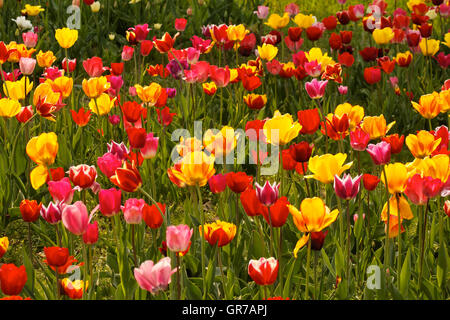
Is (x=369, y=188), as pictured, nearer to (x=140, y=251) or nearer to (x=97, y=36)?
(x=140, y=251)

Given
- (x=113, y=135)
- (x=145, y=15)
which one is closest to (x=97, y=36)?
(x=145, y=15)

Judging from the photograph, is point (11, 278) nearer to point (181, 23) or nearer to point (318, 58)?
point (318, 58)

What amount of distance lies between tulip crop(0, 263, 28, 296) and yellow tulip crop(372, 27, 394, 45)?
9.87 ft

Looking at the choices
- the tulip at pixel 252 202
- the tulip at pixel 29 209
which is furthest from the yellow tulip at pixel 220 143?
the tulip at pixel 29 209

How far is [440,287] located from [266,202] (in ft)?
2.07

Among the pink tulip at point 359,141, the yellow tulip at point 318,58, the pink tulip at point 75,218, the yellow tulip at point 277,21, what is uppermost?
the yellow tulip at point 277,21

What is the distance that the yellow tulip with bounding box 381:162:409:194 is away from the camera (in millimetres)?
1747

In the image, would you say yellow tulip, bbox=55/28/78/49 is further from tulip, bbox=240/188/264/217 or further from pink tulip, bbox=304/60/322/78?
Answer: tulip, bbox=240/188/264/217

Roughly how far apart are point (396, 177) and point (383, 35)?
2.44m

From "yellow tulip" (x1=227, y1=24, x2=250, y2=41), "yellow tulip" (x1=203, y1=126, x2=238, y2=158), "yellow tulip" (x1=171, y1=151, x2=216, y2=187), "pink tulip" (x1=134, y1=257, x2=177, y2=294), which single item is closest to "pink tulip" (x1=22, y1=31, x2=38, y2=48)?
"yellow tulip" (x1=227, y1=24, x2=250, y2=41)

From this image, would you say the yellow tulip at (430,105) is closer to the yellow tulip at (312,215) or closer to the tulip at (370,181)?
the tulip at (370,181)

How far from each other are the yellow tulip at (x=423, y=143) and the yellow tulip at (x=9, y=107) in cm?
143

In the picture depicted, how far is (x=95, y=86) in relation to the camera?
2852mm

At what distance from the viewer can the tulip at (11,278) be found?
4.97 feet
